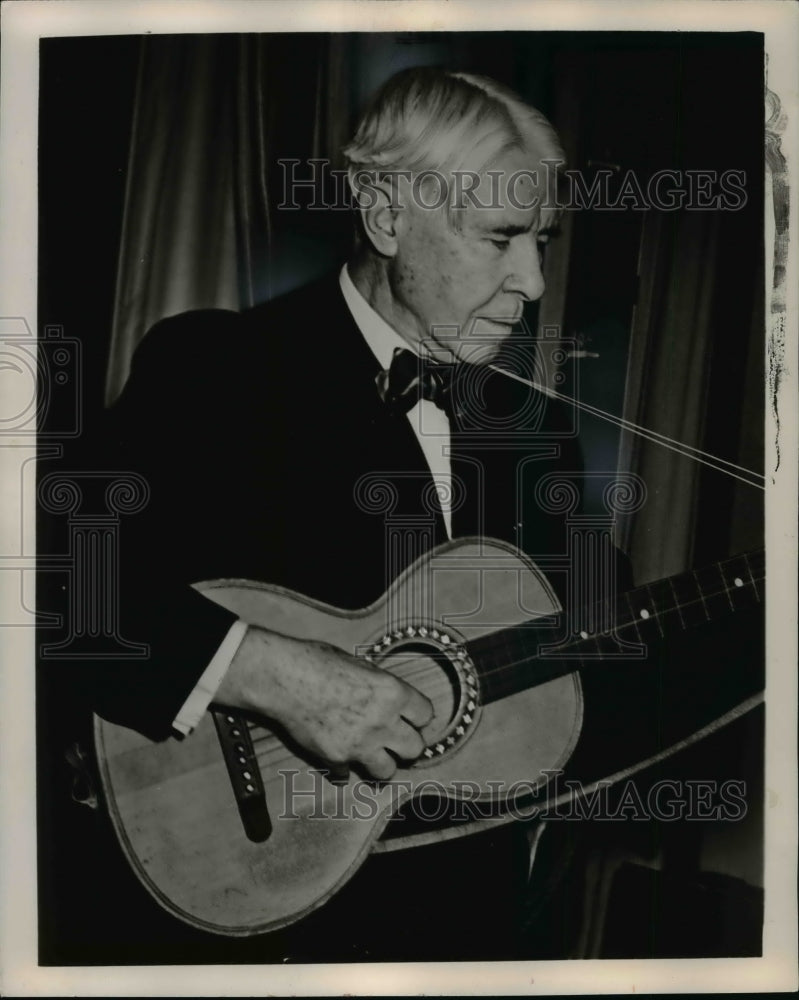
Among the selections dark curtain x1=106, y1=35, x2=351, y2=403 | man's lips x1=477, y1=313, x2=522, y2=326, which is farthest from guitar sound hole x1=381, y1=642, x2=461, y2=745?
dark curtain x1=106, y1=35, x2=351, y2=403

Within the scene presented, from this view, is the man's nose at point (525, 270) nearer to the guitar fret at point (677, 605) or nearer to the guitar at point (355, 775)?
the guitar at point (355, 775)

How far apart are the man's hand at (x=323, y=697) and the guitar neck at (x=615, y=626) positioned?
0.17 metres

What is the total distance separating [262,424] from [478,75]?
833mm

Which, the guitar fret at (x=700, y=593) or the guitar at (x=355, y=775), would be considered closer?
the guitar at (x=355, y=775)

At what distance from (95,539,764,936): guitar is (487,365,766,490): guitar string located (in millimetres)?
327

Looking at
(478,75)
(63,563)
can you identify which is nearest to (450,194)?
(478,75)

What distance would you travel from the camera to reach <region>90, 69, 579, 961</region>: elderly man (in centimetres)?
180

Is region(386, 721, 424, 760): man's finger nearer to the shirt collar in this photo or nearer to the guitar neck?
the guitar neck

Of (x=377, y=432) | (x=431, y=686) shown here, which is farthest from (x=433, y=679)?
(x=377, y=432)

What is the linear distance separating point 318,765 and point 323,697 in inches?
5.5

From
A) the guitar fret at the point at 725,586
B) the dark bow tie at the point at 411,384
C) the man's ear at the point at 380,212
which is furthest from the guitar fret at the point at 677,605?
the man's ear at the point at 380,212

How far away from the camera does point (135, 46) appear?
73.2 inches

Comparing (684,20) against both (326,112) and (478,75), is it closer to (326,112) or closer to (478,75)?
(478,75)

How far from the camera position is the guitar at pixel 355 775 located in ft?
5.80
